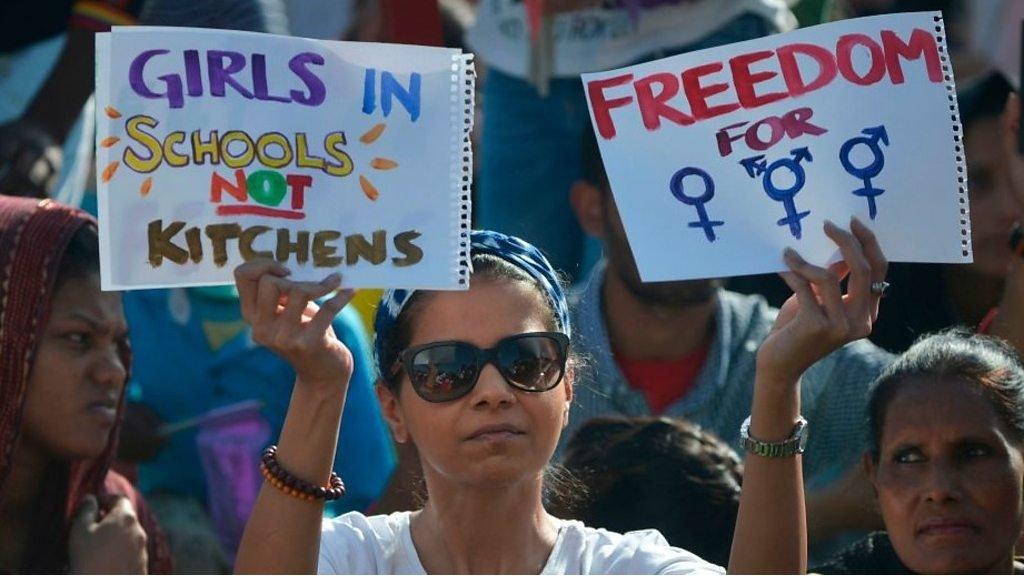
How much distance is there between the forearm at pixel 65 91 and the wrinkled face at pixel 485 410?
287cm

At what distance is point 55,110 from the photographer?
599 cm

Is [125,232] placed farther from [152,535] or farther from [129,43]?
[152,535]

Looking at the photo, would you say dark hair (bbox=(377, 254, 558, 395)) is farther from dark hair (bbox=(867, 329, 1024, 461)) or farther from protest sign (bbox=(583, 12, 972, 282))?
dark hair (bbox=(867, 329, 1024, 461))

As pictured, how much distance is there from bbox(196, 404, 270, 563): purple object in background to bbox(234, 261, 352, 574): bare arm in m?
1.98

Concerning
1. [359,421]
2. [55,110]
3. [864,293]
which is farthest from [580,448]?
[55,110]

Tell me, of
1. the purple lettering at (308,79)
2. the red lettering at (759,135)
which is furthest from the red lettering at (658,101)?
the purple lettering at (308,79)

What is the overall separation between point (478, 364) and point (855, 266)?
0.62m

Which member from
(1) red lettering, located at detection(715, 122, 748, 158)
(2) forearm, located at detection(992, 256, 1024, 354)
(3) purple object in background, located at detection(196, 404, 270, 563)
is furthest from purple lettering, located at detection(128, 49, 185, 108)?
(3) purple object in background, located at detection(196, 404, 270, 563)

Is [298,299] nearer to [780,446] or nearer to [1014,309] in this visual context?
[780,446]

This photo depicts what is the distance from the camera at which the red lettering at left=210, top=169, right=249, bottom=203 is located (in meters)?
3.30

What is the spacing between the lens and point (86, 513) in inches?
170

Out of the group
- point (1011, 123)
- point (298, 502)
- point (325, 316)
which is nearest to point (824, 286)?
point (325, 316)

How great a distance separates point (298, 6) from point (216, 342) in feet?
4.90

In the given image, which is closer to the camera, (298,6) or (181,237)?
(181,237)
